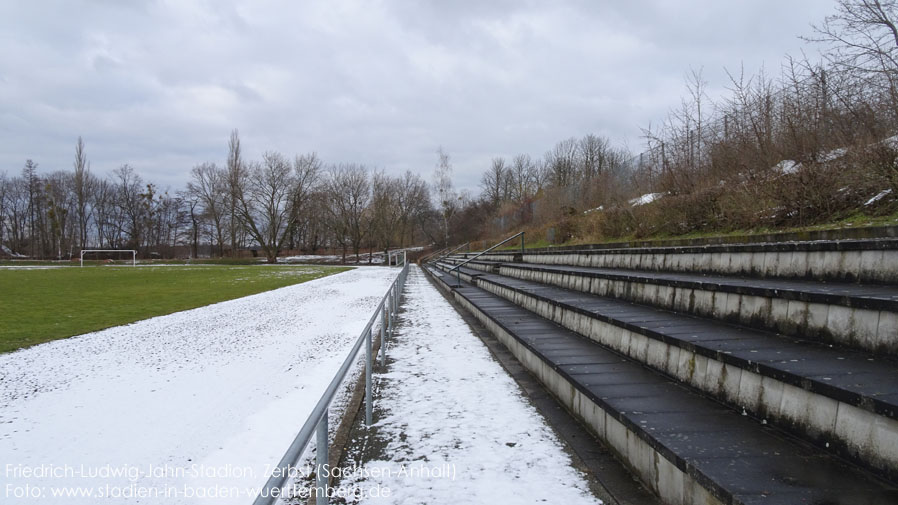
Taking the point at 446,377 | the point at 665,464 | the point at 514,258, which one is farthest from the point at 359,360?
the point at 514,258

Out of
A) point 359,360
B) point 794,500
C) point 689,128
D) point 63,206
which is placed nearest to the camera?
point 794,500

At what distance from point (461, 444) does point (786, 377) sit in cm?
195

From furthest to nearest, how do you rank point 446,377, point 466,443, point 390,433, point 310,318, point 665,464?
point 310,318
point 446,377
point 390,433
point 466,443
point 665,464

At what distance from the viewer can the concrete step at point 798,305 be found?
2.30 metres

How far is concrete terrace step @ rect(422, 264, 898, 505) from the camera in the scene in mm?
1682

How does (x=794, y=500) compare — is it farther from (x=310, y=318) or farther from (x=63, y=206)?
(x=63, y=206)

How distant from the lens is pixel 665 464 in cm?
214

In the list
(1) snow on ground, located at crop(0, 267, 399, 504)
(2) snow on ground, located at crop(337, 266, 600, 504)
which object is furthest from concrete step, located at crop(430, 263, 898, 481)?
(1) snow on ground, located at crop(0, 267, 399, 504)

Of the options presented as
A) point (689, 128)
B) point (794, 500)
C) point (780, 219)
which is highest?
point (689, 128)

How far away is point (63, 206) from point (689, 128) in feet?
233

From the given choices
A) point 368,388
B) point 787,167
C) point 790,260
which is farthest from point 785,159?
point 368,388

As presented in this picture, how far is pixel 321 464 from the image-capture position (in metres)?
1.84

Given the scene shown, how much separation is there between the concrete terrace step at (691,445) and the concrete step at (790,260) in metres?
1.54

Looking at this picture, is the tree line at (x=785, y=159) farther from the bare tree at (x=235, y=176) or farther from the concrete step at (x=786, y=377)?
the bare tree at (x=235, y=176)
